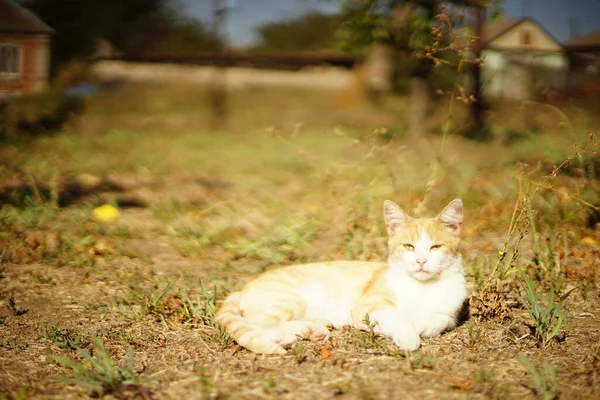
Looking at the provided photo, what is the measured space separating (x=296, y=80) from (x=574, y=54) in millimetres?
10195

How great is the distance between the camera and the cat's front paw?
9.39 feet

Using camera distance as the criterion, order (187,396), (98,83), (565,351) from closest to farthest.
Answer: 1. (187,396)
2. (565,351)
3. (98,83)

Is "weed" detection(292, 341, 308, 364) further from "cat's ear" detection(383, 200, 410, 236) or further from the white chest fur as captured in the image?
"cat's ear" detection(383, 200, 410, 236)

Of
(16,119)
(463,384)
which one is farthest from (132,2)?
(463,384)

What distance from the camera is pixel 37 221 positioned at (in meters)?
5.07

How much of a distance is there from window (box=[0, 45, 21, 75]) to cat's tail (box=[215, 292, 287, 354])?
358 cm

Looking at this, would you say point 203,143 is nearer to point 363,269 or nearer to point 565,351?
point 363,269

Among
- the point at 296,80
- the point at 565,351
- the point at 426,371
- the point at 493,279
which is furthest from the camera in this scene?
the point at 296,80

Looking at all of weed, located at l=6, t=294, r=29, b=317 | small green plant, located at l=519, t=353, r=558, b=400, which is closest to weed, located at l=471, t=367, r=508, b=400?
small green plant, located at l=519, t=353, r=558, b=400

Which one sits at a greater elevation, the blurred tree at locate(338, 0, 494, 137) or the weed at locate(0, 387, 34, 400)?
the blurred tree at locate(338, 0, 494, 137)

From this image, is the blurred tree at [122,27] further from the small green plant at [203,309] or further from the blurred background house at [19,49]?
the small green plant at [203,309]

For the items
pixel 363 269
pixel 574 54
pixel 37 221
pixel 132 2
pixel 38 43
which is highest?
pixel 132 2

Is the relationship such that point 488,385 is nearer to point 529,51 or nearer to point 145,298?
point 145,298

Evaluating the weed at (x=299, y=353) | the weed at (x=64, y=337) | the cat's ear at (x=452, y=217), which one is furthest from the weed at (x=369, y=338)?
the weed at (x=64, y=337)
